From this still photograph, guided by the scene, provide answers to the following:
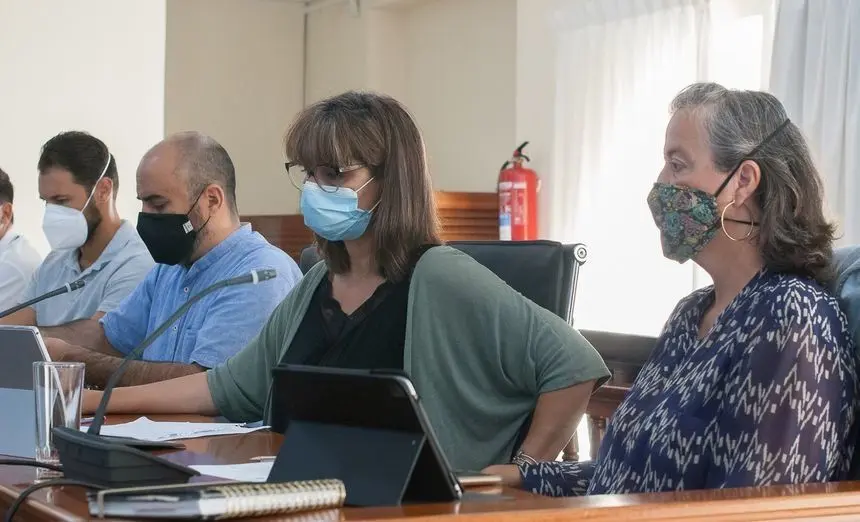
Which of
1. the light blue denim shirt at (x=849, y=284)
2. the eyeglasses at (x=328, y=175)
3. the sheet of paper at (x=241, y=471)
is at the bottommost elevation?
the sheet of paper at (x=241, y=471)

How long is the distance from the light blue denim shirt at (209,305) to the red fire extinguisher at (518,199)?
9.58 feet

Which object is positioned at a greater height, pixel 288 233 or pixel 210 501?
pixel 210 501

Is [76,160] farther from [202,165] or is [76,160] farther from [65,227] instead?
[202,165]

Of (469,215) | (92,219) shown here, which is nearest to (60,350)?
(92,219)

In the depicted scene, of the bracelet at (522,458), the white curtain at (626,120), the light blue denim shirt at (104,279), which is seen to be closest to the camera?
the bracelet at (522,458)

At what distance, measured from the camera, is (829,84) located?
13.6ft

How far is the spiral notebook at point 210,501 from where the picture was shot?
939 millimetres

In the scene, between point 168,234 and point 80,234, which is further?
point 80,234

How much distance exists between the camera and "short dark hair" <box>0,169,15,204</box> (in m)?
4.00

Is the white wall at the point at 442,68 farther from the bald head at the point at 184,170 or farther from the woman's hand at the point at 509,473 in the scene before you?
→ the woman's hand at the point at 509,473

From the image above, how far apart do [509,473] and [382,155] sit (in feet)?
2.28

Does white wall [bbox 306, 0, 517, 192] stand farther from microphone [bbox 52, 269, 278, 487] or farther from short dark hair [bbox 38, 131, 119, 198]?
microphone [bbox 52, 269, 278, 487]

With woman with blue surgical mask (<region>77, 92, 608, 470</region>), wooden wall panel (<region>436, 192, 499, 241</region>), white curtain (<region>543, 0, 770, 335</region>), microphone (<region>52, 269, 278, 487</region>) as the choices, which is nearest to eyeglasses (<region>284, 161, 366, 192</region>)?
woman with blue surgical mask (<region>77, 92, 608, 470</region>)

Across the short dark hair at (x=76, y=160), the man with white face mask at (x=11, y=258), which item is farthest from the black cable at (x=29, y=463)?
the man with white face mask at (x=11, y=258)
